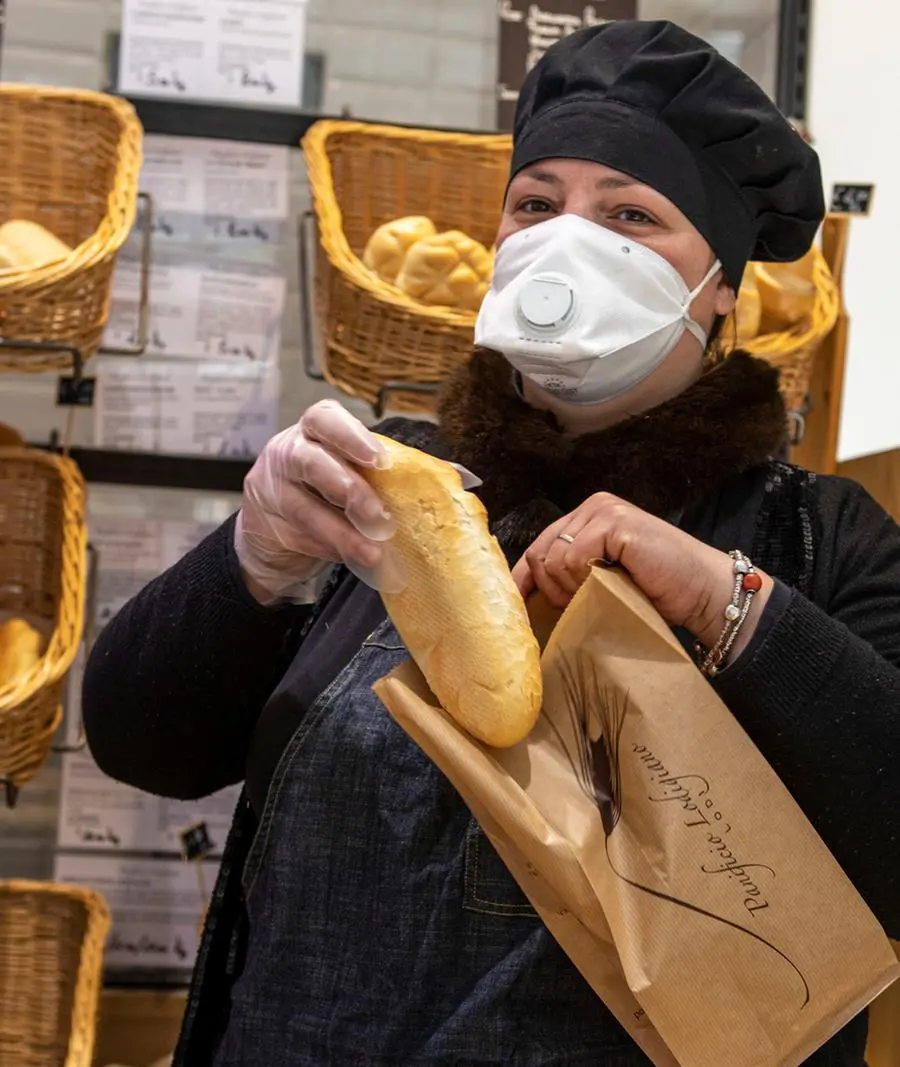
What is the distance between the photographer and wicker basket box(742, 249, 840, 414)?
5.58 ft

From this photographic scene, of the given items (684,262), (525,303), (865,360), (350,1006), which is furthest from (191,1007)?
(865,360)

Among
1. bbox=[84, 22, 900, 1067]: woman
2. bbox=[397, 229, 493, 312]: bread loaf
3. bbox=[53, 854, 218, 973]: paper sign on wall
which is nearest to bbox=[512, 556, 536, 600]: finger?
bbox=[84, 22, 900, 1067]: woman

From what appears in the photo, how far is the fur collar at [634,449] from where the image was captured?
1098 mm

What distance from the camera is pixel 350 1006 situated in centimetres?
98

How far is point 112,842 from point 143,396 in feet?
2.45

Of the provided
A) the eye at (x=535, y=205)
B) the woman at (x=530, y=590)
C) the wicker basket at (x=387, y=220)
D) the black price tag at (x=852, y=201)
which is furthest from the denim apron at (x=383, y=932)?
the black price tag at (x=852, y=201)

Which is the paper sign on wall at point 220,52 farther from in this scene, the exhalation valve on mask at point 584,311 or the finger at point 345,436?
the finger at point 345,436

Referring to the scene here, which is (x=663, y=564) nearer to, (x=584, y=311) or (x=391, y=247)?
(x=584, y=311)

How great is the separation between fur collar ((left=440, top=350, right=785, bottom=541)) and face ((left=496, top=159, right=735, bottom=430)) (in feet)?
0.16

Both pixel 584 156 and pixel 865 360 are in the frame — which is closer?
pixel 584 156

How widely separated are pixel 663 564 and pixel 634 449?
0.71 ft

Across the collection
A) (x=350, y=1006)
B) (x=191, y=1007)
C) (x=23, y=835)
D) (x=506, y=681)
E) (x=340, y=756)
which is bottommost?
(x=23, y=835)

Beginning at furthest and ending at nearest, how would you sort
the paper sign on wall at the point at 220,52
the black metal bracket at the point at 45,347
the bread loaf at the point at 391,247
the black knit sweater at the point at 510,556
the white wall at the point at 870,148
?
the white wall at the point at 870,148 → the paper sign on wall at the point at 220,52 → the bread loaf at the point at 391,247 → the black metal bracket at the point at 45,347 → the black knit sweater at the point at 510,556

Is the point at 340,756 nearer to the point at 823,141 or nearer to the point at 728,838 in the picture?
A: the point at 728,838
